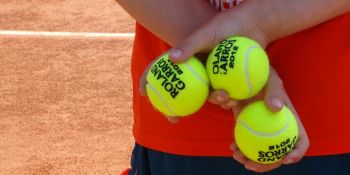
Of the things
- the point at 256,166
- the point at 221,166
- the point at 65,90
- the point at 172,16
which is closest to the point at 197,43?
the point at 172,16

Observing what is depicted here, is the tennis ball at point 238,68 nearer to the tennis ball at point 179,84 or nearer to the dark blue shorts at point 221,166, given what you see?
the tennis ball at point 179,84

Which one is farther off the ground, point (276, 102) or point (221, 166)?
point (276, 102)

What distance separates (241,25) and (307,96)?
9.6 inches

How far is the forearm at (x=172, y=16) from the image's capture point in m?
1.34

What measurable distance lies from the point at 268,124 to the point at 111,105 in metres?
2.29

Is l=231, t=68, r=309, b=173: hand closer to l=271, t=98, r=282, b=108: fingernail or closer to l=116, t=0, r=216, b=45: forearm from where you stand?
l=271, t=98, r=282, b=108: fingernail

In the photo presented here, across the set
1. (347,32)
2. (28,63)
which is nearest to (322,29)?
(347,32)

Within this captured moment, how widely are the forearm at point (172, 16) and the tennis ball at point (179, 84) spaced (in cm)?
10

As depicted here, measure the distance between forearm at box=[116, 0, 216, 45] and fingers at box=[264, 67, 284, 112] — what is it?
0.19 m

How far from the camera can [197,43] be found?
122 centimetres

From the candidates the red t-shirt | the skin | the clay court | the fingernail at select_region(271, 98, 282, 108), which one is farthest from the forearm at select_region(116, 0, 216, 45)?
the clay court

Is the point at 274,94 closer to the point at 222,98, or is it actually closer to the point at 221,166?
the point at 222,98

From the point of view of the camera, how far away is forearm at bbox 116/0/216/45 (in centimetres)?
134

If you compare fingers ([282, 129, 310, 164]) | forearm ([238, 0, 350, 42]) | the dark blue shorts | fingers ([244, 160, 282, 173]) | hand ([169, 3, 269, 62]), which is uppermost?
forearm ([238, 0, 350, 42])
